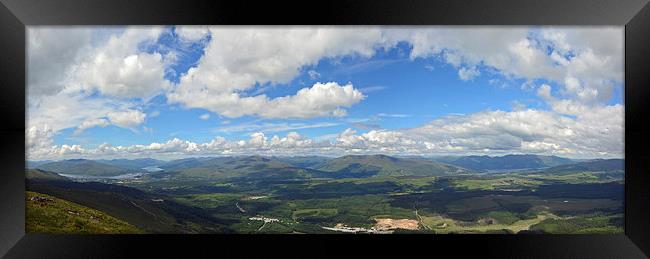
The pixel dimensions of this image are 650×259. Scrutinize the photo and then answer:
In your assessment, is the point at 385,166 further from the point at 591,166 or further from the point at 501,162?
the point at 591,166

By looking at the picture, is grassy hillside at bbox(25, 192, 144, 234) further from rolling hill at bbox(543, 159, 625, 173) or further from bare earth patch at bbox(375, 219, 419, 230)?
rolling hill at bbox(543, 159, 625, 173)

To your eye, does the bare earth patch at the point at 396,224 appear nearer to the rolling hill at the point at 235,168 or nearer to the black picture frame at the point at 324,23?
the rolling hill at the point at 235,168

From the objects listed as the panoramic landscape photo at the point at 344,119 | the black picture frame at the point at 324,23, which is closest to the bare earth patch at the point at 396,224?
the panoramic landscape photo at the point at 344,119

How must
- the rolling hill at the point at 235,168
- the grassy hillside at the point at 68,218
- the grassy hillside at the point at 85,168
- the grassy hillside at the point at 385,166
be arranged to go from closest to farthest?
1. the grassy hillside at the point at 68,218
2. the grassy hillside at the point at 85,168
3. the rolling hill at the point at 235,168
4. the grassy hillside at the point at 385,166

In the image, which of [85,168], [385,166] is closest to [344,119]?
[385,166]

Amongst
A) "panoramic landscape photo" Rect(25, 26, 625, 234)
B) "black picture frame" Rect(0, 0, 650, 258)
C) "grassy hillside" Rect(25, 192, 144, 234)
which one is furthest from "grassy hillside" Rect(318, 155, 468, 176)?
"black picture frame" Rect(0, 0, 650, 258)

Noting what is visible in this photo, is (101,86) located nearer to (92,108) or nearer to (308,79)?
(92,108)

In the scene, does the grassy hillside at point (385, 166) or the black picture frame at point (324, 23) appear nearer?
the black picture frame at point (324, 23)

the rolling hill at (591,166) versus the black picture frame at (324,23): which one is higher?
the black picture frame at (324,23)
